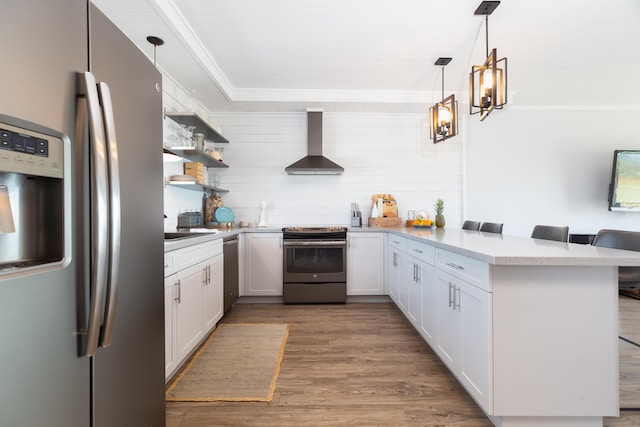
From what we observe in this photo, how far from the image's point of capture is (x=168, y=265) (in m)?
1.87

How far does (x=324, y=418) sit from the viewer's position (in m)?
1.66

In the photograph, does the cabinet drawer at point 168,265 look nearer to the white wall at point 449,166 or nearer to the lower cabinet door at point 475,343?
the lower cabinet door at point 475,343

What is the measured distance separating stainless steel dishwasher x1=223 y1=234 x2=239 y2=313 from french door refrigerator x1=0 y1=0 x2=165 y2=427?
2097 millimetres

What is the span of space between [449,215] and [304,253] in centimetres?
223

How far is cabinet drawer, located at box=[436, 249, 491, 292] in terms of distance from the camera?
5.04 ft

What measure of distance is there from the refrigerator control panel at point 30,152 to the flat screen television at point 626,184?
5971mm

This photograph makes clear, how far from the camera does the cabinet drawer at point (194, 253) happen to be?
2002mm

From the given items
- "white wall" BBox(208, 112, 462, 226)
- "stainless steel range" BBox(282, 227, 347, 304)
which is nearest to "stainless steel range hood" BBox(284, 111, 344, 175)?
"white wall" BBox(208, 112, 462, 226)

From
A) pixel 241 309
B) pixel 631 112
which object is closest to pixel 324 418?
pixel 241 309

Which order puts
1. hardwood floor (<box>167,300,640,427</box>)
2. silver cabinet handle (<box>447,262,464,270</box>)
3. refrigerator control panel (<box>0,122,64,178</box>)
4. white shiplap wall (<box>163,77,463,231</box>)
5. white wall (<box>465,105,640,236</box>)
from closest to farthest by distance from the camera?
refrigerator control panel (<box>0,122,64,178</box>) → hardwood floor (<box>167,300,640,427</box>) → silver cabinet handle (<box>447,262,464,270</box>) → white shiplap wall (<box>163,77,463,231</box>) → white wall (<box>465,105,640,236</box>)

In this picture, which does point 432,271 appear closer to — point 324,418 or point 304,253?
point 324,418

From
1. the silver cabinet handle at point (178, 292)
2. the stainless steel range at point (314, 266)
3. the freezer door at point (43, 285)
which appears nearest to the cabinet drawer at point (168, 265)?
the silver cabinet handle at point (178, 292)

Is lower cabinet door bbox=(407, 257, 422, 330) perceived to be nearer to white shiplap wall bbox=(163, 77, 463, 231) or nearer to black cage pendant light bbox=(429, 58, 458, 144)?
black cage pendant light bbox=(429, 58, 458, 144)

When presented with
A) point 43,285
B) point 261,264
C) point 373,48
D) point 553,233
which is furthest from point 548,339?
point 261,264
